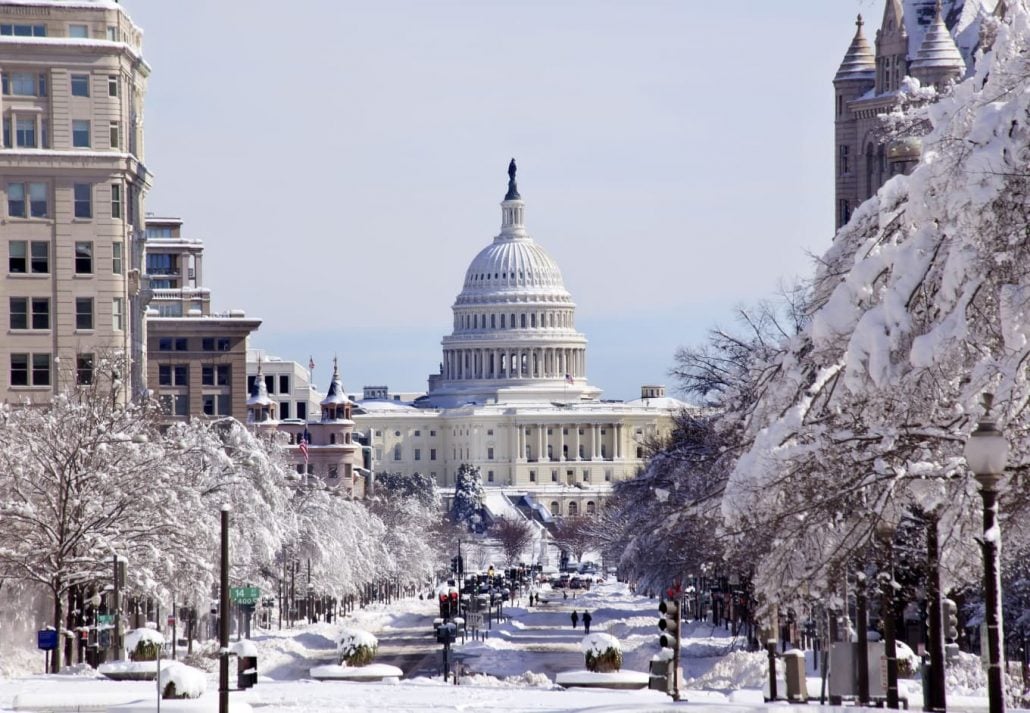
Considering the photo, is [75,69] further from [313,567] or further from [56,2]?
[313,567]

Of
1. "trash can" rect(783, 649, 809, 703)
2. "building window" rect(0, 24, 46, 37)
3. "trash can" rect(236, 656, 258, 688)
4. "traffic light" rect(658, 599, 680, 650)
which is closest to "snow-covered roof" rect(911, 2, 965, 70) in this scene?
"building window" rect(0, 24, 46, 37)

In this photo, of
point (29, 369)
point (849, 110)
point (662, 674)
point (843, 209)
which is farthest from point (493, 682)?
point (849, 110)

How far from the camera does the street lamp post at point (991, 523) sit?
775 inches

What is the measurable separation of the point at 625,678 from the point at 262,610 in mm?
54081

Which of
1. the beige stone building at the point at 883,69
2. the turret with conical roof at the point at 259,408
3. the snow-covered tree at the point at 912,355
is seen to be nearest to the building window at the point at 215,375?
the turret with conical roof at the point at 259,408

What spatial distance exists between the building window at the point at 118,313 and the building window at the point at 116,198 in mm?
3454

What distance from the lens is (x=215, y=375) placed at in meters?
135

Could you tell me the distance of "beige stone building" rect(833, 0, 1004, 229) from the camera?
113 meters

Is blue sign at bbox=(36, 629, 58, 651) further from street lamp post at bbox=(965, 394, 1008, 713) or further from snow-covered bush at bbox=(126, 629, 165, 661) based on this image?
street lamp post at bbox=(965, 394, 1008, 713)

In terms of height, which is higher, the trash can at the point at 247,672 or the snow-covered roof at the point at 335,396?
the snow-covered roof at the point at 335,396

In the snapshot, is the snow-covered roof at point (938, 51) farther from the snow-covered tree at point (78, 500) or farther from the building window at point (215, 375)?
the snow-covered tree at point (78, 500)

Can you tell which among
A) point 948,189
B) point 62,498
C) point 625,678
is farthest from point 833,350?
point 62,498

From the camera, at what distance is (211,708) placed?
35.4 m

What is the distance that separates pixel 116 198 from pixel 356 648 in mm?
44162
